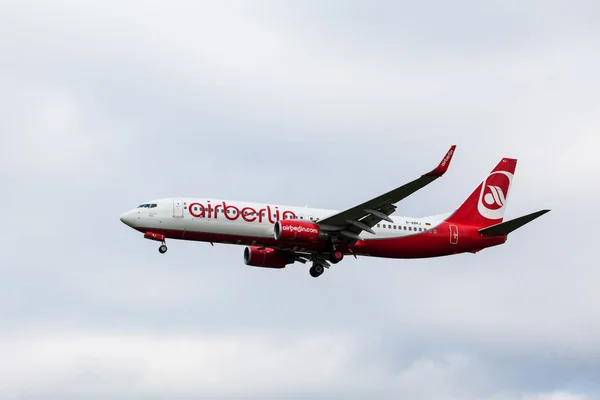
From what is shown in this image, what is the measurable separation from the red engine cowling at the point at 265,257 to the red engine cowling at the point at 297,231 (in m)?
5.54

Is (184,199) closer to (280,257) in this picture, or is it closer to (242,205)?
(242,205)

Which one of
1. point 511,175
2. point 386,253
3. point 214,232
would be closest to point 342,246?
point 386,253

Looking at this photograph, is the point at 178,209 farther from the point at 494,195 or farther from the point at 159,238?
the point at 494,195

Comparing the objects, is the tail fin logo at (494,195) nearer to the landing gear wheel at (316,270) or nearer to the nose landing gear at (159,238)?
the landing gear wheel at (316,270)

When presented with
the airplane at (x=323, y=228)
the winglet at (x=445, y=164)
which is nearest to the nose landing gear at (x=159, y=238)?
the airplane at (x=323, y=228)

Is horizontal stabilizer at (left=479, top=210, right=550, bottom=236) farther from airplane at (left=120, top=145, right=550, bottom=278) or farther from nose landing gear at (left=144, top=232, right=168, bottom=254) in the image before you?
nose landing gear at (left=144, top=232, right=168, bottom=254)

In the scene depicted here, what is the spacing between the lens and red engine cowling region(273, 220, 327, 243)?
222 feet

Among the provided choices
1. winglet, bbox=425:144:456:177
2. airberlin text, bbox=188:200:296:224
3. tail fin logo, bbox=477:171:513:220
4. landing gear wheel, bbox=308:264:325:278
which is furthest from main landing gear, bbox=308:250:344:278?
winglet, bbox=425:144:456:177

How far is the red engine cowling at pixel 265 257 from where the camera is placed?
73875 millimetres

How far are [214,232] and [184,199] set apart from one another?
107 inches

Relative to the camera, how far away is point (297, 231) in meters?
68.0

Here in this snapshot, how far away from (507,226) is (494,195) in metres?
5.20

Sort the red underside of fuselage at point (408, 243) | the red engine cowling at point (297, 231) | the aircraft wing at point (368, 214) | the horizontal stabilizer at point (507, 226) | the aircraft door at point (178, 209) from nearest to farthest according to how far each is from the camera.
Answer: the aircraft wing at point (368, 214), the red engine cowling at point (297, 231), the aircraft door at point (178, 209), the red underside of fuselage at point (408, 243), the horizontal stabilizer at point (507, 226)

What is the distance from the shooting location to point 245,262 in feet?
244
